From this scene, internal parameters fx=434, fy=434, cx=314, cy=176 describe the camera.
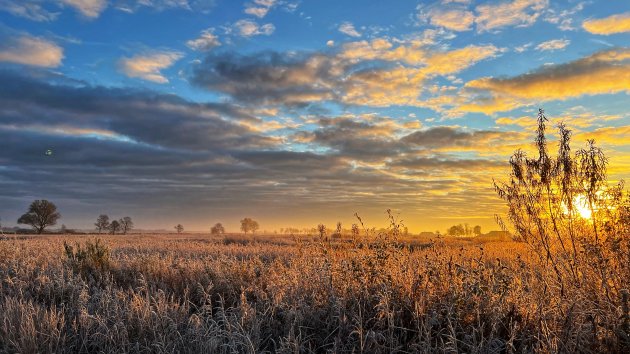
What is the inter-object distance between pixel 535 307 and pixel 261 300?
4.22 meters

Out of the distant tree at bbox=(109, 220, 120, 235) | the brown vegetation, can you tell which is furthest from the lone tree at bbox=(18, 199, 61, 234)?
the brown vegetation

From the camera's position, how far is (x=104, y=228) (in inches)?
4584

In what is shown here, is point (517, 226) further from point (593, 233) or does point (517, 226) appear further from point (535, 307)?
point (535, 307)

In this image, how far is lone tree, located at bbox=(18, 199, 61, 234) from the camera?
87062 millimetres

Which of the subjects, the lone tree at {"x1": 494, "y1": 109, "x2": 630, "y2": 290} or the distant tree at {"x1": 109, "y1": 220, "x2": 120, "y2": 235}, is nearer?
the lone tree at {"x1": 494, "y1": 109, "x2": 630, "y2": 290}

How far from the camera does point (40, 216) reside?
87938 millimetres

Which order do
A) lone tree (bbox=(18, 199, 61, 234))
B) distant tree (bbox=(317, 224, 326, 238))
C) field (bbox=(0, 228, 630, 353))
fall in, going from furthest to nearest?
lone tree (bbox=(18, 199, 61, 234)) → distant tree (bbox=(317, 224, 326, 238)) → field (bbox=(0, 228, 630, 353))

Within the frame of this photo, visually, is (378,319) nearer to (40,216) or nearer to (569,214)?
(569,214)

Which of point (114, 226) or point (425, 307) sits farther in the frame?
point (114, 226)

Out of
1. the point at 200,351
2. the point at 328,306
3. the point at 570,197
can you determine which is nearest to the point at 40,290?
the point at 200,351

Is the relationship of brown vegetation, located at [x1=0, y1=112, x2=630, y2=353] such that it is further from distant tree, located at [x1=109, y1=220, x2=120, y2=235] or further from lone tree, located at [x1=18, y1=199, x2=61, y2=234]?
distant tree, located at [x1=109, y1=220, x2=120, y2=235]

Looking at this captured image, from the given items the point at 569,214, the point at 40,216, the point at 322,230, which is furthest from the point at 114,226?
the point at 569,214

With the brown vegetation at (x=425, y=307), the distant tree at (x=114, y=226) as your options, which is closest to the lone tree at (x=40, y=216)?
the distant tree at (x=114, y=226)

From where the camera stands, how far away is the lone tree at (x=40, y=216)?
286 ft
